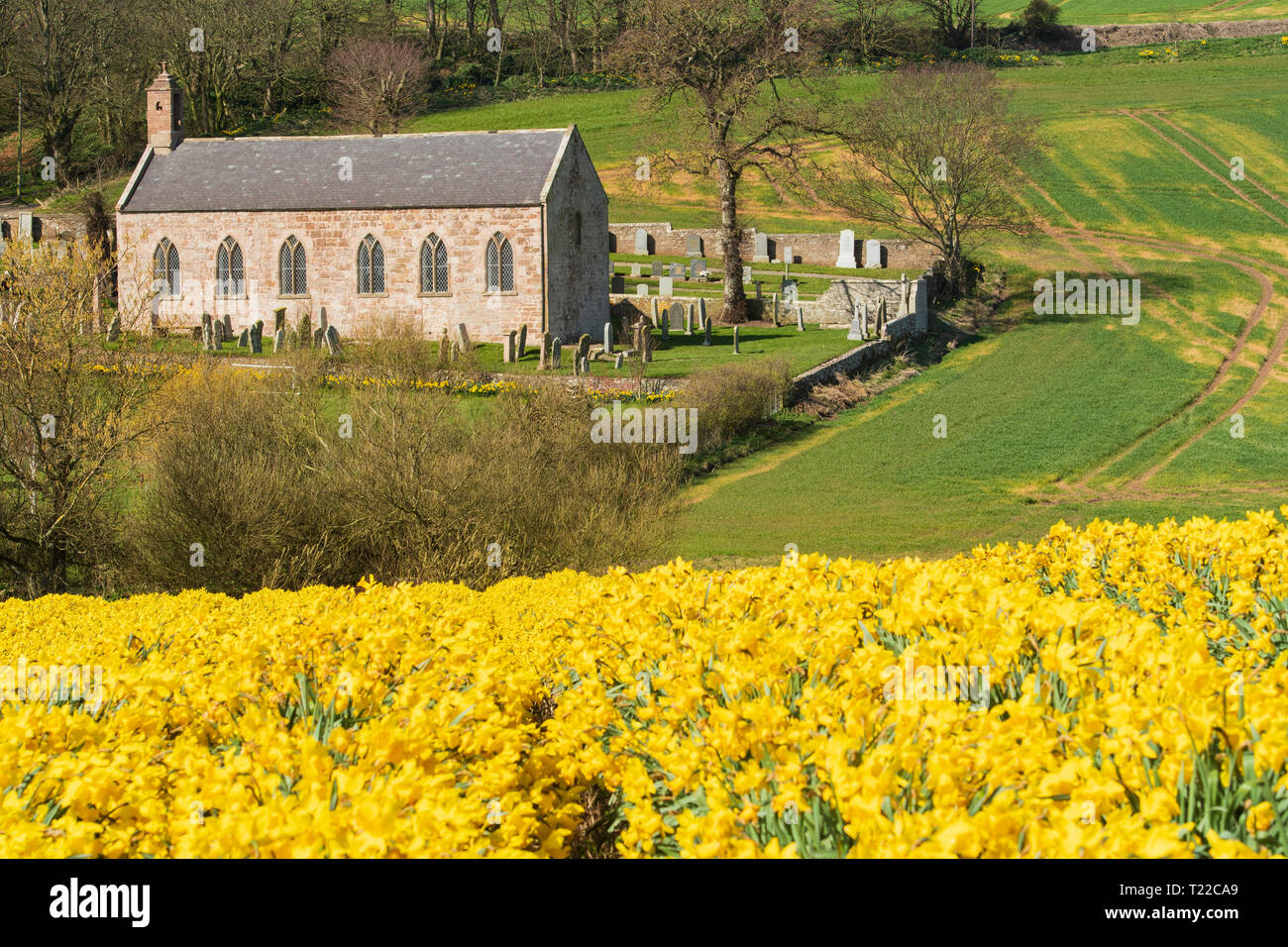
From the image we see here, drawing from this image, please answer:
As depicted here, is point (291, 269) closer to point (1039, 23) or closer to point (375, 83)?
point (375, 83)

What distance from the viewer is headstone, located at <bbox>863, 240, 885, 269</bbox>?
5238 cm

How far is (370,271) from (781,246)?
72.6ft

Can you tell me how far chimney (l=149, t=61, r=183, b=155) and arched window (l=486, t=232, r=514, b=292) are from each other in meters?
15.3

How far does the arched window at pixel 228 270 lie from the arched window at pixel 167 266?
5.83 ft

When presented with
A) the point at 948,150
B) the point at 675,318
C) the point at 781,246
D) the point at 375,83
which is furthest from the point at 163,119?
the point at 948,150

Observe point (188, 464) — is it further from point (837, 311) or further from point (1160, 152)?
point (1160, 152)

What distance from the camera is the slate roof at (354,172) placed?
40.4 m

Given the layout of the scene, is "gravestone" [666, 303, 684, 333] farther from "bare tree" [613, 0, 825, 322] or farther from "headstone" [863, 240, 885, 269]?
"headstone" [863, 240, 885, 269]

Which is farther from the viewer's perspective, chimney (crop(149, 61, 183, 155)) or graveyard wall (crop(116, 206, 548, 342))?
chimney (crop(149, 61, 183, 155))

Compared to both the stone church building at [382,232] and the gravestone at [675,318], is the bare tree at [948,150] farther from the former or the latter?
the stone church building at [382,232]

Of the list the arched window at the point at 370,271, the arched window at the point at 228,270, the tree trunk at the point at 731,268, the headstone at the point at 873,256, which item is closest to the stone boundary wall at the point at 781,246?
the headstone at the point at 873,256

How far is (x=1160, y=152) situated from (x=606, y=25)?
40.4 metres
